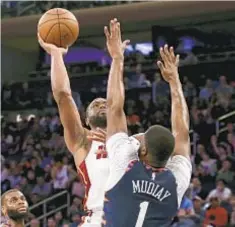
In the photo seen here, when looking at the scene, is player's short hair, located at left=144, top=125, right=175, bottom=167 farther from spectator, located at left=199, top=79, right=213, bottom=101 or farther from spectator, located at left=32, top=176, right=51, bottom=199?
spectator, located at left=199, top=79, right=213, bottom=101

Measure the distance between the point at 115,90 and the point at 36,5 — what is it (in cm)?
1664

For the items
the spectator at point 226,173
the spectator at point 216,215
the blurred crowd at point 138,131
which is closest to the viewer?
the spectator at point 216,215

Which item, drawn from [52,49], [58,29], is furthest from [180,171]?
[58,29]

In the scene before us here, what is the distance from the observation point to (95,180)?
5.06m

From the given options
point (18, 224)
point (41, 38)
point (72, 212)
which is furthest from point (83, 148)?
point (72, 212)

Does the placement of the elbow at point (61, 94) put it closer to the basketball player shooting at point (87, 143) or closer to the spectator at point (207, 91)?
the basketball player shooting at point (87, 143)

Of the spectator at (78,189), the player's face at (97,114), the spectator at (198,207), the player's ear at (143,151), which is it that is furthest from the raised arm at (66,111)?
the spectator at (78,189)

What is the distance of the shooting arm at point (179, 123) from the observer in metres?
4.41

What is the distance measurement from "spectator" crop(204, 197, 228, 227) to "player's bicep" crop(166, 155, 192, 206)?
748 cm

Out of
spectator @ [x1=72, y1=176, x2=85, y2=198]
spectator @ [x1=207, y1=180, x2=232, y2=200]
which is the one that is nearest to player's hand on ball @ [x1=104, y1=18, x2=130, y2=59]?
spectator @ [x1=207, y1=180, x2=232, y2=200]

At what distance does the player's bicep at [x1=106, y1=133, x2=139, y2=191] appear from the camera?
3988mm

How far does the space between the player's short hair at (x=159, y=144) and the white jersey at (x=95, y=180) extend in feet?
3.49

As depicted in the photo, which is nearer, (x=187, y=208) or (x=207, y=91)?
(x=187, y=208)

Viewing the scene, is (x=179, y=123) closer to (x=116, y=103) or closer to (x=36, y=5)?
(x=116, y=103)
